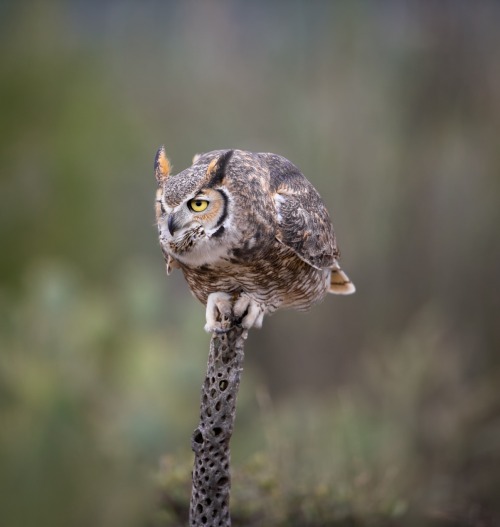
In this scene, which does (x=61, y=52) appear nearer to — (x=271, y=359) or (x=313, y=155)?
(x=313, y=155)

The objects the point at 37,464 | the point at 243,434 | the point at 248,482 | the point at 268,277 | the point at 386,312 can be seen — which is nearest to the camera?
the point at 268,277

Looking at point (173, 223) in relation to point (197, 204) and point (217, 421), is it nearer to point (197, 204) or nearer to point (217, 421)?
point (197, 204)

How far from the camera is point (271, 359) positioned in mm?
4566

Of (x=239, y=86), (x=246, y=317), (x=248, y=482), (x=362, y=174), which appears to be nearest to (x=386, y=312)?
(x=362, y=174)

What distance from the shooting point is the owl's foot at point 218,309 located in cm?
133

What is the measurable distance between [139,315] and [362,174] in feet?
4.93

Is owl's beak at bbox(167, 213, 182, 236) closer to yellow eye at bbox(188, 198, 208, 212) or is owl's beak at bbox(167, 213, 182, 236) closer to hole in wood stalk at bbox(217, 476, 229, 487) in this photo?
yellow eye at bbox(188, 198, 208, 212)

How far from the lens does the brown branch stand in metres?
1.31

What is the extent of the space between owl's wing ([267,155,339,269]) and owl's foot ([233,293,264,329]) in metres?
0.13

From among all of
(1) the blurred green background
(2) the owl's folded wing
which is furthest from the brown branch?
(1) the blurred green background

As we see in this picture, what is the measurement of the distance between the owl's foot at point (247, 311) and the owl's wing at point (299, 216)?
0.43 feet

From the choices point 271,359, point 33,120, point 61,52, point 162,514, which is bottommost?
point 162,514

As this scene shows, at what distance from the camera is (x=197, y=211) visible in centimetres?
117

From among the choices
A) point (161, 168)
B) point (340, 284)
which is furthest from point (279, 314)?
point (161, 168)
